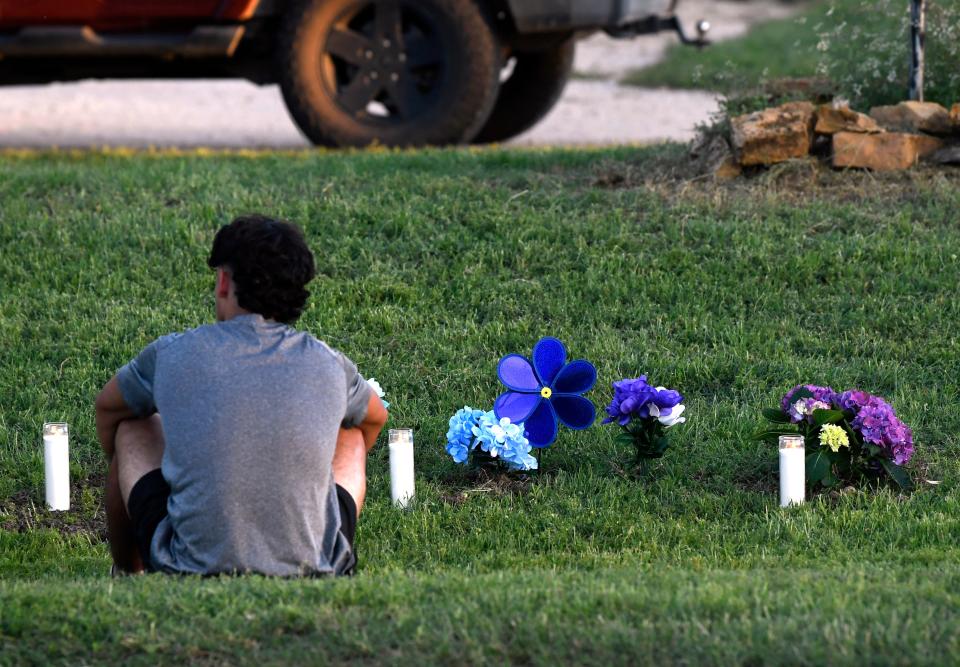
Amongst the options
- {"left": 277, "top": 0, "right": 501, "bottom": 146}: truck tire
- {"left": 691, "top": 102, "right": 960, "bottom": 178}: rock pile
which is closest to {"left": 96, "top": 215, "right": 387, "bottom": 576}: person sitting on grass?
{"left": 691, "top": 102, "right": 960, "bottom": 178}: rock pile

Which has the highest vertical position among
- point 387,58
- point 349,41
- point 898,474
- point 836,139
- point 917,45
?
point 349,41

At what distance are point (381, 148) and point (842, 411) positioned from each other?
438 centimetres

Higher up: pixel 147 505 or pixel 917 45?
pixel 917 45

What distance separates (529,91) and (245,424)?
22.3 feet

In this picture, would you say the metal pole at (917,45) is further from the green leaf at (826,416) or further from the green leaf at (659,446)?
the green leaf at (659,446)

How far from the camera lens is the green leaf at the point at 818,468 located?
531cm

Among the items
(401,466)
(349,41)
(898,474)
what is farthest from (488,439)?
(349,41)

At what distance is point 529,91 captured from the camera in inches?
409

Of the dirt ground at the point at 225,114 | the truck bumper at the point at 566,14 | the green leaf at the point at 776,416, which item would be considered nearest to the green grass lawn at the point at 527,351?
the green leaf at the point at 776,416

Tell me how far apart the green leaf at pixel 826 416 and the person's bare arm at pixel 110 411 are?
2386 mm

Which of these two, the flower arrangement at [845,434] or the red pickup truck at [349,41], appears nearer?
the flower arrangement at [845,434]

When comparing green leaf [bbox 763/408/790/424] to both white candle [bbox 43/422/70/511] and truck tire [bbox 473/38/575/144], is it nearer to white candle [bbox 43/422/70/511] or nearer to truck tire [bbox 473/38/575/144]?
white candle [bbox 43/422/70/511]

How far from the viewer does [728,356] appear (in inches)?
251

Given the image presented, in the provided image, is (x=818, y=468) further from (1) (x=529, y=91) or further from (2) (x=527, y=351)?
(1) (x=529, y=91)
